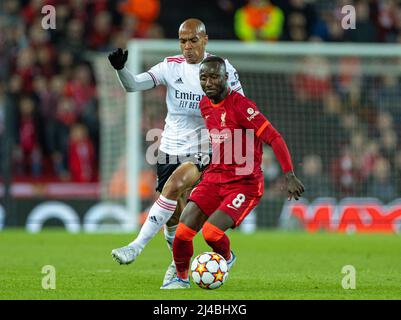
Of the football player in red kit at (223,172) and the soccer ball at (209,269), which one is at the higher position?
the football player in red kit at (223,172)

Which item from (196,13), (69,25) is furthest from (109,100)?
(196,13)

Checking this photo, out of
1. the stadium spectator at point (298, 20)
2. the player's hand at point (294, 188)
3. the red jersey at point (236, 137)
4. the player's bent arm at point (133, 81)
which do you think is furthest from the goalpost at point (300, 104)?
the player's hand at point (294, 188)

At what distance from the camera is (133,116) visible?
16766 mm

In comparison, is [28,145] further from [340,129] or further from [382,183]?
[382,183]

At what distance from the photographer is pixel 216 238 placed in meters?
8.25

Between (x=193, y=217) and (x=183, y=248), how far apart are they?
0.87ft

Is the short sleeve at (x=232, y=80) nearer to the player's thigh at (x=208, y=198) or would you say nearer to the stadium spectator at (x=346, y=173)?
the player's thigh at (x=208, y=198)

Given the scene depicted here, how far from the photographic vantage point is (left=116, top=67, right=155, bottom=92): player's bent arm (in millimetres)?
8844

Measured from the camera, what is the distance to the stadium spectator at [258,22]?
63.9 ft

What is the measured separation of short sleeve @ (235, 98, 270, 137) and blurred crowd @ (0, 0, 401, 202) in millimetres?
9423

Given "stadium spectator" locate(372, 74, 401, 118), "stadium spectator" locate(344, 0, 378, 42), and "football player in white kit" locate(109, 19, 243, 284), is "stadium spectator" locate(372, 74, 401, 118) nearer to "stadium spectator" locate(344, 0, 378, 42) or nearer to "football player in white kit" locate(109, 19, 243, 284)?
"stadium spectator" locate(344, 0, 378, 42)

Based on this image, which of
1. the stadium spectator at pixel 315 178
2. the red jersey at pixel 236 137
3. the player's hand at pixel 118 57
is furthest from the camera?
the stadium spectator at pixel 315 178

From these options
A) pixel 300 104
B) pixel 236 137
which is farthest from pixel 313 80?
pixel 236 137

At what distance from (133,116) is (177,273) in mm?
8549
